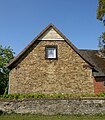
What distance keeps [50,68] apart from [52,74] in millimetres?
629

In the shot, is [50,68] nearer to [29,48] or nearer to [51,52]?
[51,52]

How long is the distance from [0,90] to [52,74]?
18.1 metres

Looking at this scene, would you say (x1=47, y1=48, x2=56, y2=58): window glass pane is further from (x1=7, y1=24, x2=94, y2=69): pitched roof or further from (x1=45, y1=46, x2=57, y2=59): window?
(x1=7, y1=24, x2=94, y2=69): pitched roof

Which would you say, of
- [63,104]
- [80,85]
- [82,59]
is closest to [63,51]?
[82,59]

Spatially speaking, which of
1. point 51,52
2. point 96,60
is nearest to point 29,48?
point 51,52

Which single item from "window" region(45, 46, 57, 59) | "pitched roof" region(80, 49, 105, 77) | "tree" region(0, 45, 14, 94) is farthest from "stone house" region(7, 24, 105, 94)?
"tree" region(0, 45, 14, 94)

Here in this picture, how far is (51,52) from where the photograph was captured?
73.6 feet

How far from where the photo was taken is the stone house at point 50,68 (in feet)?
71.2

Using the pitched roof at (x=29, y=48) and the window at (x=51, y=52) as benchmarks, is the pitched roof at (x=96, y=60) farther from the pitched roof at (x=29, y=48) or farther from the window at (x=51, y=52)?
the window at (x=51, y=52)

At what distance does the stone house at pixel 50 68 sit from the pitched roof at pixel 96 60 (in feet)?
12.5

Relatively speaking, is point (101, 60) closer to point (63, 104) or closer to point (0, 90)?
point (63, 104)

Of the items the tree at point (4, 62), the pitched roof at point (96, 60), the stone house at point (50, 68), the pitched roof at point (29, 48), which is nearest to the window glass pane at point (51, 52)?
the stone house at point (50, 68)

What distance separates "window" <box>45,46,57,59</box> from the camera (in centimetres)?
2231

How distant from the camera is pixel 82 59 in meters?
22.5
